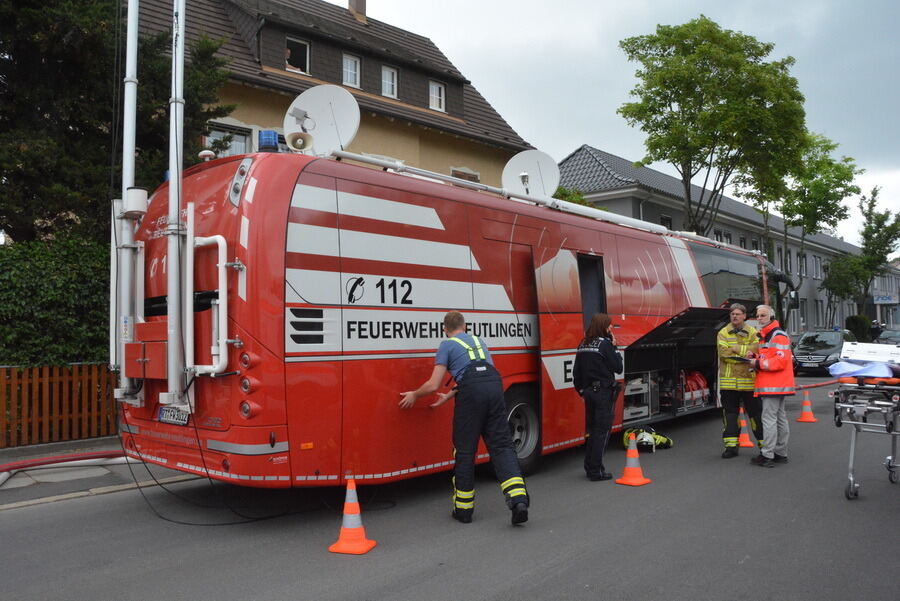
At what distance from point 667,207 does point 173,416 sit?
32021mm

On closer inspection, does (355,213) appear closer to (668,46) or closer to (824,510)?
(824,510)

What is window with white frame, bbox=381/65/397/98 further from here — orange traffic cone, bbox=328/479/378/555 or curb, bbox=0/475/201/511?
orange traffic cone, bbox=328/479/378/555

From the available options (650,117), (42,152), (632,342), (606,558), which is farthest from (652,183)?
(606,558)

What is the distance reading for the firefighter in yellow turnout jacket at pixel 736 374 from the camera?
8.69m

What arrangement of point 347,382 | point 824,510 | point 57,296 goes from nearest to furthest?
point 347,382 < point 824,510 < point 57,296

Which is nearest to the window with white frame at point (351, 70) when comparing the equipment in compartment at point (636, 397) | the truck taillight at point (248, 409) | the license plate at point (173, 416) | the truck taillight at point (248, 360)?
the equipment in compartment at point (636, 397)

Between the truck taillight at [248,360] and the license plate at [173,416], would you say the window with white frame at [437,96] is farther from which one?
the truck taillight at [248,360]

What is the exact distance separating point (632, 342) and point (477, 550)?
17.0 ft

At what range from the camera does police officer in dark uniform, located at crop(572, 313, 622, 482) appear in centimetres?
743

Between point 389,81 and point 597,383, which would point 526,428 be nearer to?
point 597,383

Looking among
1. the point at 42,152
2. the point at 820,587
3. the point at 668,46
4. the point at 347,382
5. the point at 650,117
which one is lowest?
the point at 820,587

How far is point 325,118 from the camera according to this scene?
685 cm

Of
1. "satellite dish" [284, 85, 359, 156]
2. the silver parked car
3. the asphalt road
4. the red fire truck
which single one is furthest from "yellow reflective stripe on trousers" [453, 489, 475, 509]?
the silver parked car

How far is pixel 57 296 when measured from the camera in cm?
943
